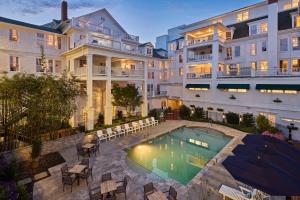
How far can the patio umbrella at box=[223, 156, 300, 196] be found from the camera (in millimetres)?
5109

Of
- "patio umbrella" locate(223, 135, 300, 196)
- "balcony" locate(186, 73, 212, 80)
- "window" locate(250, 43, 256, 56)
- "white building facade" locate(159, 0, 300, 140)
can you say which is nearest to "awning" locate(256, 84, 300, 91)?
"white building facade" locate(159, 0, 300, 140)

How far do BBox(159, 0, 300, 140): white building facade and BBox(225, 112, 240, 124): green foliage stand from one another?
0.95 metres

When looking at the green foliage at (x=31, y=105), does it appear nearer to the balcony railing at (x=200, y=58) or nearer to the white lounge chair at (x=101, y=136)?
the white lounge chair at (x=101, y=136)

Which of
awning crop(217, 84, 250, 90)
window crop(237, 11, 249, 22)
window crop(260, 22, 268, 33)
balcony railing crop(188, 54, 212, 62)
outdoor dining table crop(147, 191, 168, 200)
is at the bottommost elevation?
outdoor dining table crop(147, 191, 168, 200)

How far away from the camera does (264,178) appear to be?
18.2 feet

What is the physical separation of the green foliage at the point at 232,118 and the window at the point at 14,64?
85.6ft

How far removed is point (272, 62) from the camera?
22.5 meters

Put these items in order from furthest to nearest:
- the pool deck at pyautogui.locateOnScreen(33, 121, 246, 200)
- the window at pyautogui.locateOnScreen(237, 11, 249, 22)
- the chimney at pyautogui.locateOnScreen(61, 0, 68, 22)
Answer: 1. the window at pyautogui.locateOnScreen(237, 11, 249, 22)
2. the chimney at pyautogui.locateOnScreen(61, 0, 68, 22)
3. the pool deck at pyautogui.locateOnScreen(33, 121, 246, 200)

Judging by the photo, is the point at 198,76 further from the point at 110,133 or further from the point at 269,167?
the point at 269,167

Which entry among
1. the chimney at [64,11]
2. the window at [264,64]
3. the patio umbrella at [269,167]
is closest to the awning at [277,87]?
the window at [264,64]

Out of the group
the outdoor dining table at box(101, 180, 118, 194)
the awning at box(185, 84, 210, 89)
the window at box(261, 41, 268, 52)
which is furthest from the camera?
the awning at box(185, 84, 210, 89)

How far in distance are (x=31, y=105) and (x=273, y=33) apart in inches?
1110

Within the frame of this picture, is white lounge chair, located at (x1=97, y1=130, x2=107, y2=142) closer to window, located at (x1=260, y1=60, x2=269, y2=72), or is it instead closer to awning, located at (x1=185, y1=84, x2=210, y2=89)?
awning, located at (x1=185, y1=84, x2=210, y2=89)

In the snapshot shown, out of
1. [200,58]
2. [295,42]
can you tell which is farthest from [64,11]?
[295,42]
